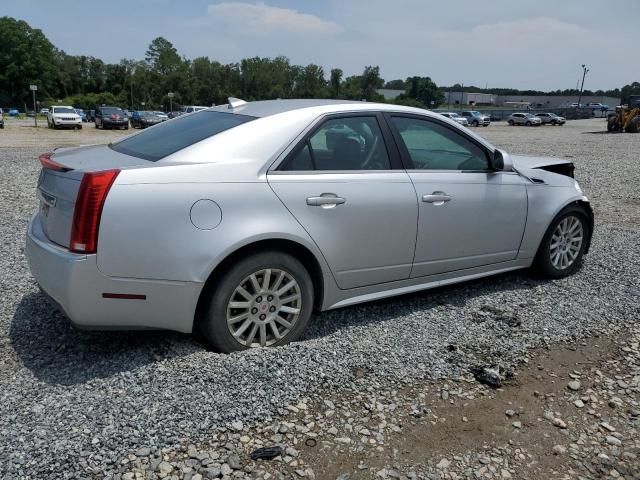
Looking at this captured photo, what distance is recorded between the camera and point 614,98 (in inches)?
5428

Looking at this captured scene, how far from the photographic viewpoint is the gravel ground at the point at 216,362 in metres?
2.61

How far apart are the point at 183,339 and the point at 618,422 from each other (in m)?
2.55

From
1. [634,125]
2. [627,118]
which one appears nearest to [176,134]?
[634,125]

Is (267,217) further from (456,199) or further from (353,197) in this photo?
(456,199)

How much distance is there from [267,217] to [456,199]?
63.3 inches

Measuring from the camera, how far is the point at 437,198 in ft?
13.3

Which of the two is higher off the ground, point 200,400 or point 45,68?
point 45,68

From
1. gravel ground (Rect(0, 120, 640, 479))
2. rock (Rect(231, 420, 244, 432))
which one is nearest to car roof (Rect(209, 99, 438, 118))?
gravel ground (Rect(0, 120, 640, 479))

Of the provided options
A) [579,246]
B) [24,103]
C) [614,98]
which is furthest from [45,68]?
[614,98]

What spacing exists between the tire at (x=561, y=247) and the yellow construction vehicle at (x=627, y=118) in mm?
37573

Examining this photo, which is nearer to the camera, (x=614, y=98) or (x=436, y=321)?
(x=436, y=321)

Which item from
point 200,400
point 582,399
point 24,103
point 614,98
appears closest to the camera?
point 200,400

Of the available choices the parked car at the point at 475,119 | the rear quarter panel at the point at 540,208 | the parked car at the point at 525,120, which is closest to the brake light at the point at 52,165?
the rear quarter panel at the point at 540,208

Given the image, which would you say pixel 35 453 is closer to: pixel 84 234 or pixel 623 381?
pixel 84 234
